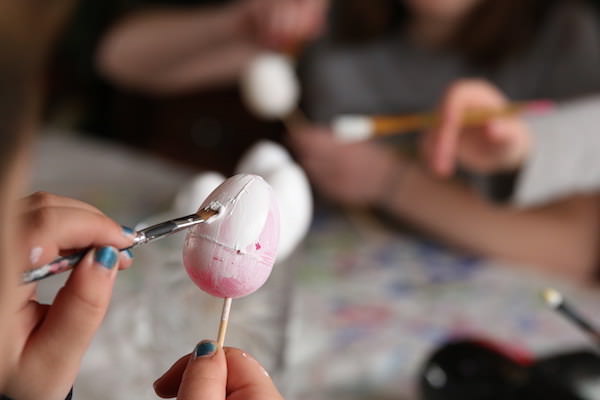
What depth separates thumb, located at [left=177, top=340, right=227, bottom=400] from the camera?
25cm

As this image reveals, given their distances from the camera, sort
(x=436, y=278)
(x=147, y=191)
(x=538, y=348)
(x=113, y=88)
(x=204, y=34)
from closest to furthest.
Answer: (x=538, y=348) → (x=436, y=278) → (x=147, y=191) → (x=204, y=34) → (x=113, y=88)

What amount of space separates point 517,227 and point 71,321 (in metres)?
0.63

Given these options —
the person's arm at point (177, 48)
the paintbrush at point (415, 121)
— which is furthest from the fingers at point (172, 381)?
the person's arm at point (177, 48)

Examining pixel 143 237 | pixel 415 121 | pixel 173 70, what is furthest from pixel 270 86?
pixel 143 237

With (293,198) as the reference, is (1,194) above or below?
above

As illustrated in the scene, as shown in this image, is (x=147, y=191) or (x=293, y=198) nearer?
(x=293, y=198)

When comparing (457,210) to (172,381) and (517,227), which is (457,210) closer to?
(517,227)

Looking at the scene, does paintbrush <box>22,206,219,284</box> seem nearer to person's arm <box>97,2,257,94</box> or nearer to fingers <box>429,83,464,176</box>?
fingers <box>429,83,464,176</box>

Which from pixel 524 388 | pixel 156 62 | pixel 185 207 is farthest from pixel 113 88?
pixel 524 388

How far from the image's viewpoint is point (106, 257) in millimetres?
246

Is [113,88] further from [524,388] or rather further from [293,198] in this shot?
[524,388]

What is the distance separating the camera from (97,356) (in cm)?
50

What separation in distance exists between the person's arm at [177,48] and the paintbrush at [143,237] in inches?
31.7

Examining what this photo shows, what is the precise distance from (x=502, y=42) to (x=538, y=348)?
47 centimetres
